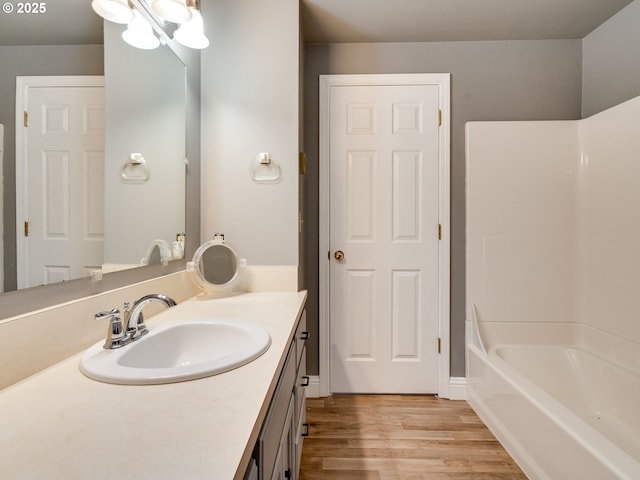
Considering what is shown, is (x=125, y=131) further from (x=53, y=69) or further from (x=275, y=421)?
(x=275, y=421)

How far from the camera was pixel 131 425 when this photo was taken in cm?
51

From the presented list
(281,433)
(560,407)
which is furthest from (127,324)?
(560,407)

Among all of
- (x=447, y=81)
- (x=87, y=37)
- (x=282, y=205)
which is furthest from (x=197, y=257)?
(x=447, y=81)

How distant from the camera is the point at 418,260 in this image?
6.98 ft

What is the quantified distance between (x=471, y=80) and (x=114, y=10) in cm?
209

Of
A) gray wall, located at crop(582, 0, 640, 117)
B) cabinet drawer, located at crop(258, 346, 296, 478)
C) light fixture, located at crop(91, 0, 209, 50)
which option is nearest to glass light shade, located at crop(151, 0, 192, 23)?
light fixture, located at crop(91, 0, 209, 50)

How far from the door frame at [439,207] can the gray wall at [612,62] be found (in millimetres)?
943

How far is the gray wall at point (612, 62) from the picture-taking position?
69.7 inches

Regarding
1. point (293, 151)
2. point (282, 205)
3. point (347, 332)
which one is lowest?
point (347, 332)

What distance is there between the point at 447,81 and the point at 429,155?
0.52 meters

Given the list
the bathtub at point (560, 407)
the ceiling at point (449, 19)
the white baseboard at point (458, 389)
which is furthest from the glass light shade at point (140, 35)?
the white baseboard at point (458, 389)

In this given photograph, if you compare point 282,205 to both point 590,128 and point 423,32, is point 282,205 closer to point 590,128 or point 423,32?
point 423,32

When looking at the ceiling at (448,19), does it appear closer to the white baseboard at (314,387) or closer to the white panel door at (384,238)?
the white panel door at (384,238)

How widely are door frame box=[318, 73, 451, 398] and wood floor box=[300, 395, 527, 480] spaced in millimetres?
200
